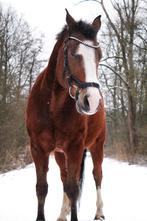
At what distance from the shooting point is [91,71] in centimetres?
409

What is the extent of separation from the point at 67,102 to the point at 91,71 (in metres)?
0.90

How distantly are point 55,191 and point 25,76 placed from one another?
611 inches

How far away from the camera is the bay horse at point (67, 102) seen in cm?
417

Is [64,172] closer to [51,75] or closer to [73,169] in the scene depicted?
[73,169]

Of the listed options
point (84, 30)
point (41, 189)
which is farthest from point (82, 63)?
point (41, 189)

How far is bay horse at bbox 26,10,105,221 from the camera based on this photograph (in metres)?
4.17

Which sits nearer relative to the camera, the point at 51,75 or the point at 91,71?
the point at 91,71

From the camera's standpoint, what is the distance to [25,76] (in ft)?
80.7

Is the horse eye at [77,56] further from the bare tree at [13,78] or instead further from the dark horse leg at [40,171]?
the bare tree at [13,78]

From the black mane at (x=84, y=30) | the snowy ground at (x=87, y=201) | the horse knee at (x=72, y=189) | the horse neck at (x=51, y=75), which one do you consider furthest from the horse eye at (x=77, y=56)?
the snowy ground at (x=87, y=201)

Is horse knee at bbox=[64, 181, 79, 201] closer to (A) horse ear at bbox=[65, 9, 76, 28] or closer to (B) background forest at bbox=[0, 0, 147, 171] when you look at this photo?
(A) horse ear at bbox=[65, 9, 76, 28]

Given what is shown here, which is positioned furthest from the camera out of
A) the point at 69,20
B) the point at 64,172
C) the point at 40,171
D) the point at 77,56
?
the point at 64,172

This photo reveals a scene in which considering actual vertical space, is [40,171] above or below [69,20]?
below

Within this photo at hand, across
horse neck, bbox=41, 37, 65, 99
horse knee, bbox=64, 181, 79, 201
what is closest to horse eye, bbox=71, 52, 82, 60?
horse neck, bbox=41, 37, 65, 99
